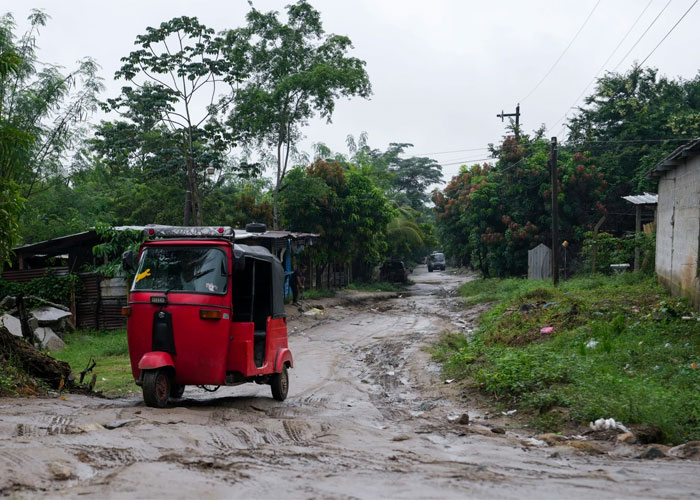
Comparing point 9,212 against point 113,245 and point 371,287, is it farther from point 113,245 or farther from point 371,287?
point 371,287

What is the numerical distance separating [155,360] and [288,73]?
23.9m

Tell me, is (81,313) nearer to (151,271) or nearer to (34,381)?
(34,381)

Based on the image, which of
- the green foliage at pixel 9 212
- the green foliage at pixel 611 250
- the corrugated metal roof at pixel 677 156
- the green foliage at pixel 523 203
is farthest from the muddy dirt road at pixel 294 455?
the green foliage at pixel 523 203

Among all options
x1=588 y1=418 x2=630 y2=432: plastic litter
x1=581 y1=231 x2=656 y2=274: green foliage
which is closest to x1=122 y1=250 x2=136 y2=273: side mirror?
x1=588 y1=418 x2=630 y2=432: plastic litter

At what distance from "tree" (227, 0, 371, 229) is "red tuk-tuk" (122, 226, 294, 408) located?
20.8 meters

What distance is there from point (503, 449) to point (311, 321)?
1841cm

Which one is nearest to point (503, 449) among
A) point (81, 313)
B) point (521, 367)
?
point (521, 367)

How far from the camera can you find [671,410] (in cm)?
788

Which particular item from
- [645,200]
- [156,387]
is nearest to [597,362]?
[156,387]

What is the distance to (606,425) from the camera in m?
7.93

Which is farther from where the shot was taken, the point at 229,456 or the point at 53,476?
the point at 229,456

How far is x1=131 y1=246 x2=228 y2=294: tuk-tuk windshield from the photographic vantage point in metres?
9.00

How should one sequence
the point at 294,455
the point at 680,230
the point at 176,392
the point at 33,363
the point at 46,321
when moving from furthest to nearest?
the point at 46,321 < the point at 680,230 < the point at 176,392 < the point at 33,363 < the point at 294,455

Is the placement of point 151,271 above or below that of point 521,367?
above
